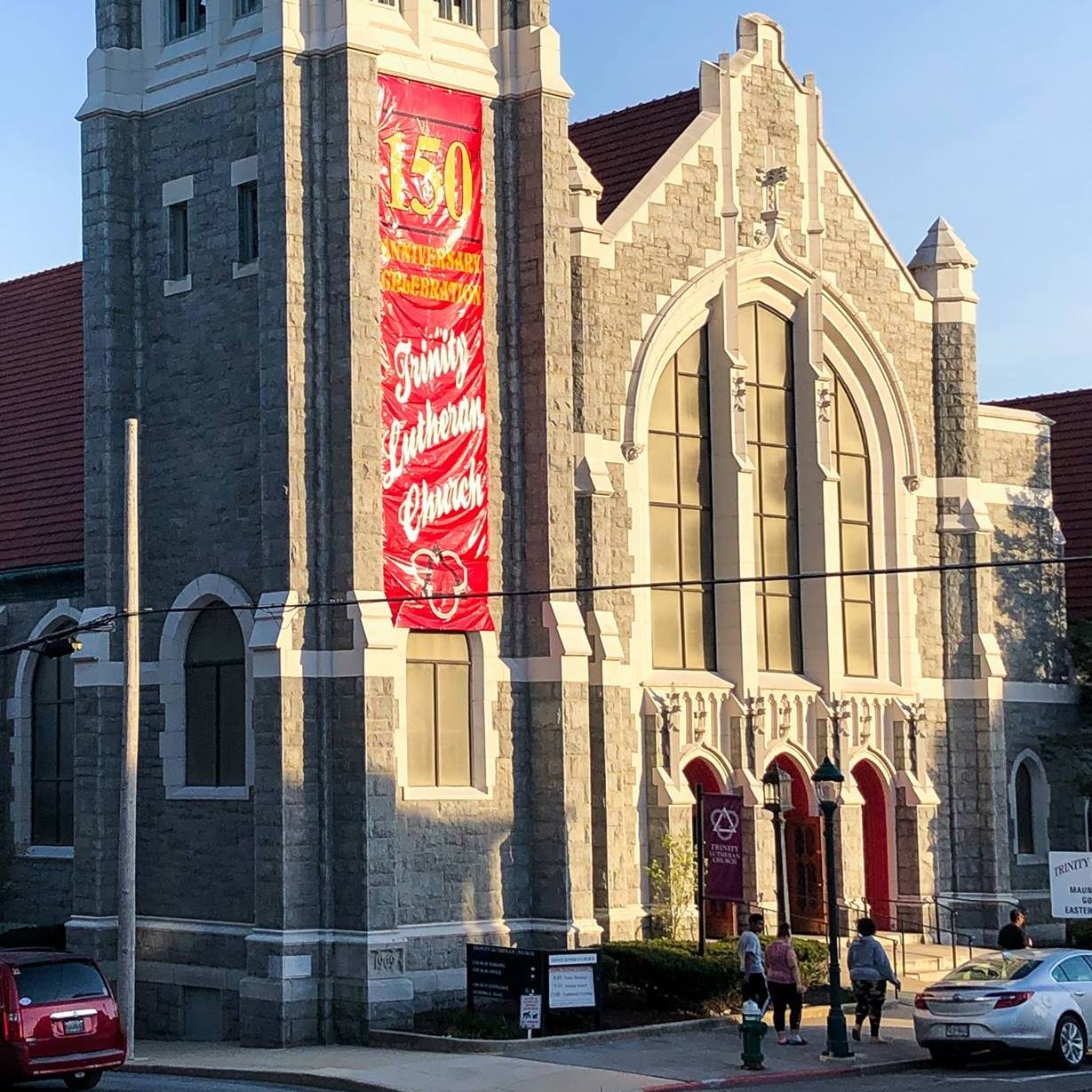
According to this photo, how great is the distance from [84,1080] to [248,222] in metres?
12.9

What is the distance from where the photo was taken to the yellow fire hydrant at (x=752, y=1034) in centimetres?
2556

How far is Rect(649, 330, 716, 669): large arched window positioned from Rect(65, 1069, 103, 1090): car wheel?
13119 mm

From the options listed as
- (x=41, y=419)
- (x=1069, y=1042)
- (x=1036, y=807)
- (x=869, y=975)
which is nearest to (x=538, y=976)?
(x=869, y=975)

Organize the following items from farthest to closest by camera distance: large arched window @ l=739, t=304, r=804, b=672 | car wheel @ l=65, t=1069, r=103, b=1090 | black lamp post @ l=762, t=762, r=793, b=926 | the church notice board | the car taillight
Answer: large arched window @ l=739, t=304, r=804, b=672, black lamp post @ l=762, t=762, r=793, b=926, the church notice board, car wheel @ l=65, t=1069, r=103, b=1090, the car taillight

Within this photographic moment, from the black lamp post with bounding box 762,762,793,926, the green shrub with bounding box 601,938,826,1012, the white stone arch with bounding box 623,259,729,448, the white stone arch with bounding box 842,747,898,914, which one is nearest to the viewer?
the green shrub with bounding box 601,938,826,1012

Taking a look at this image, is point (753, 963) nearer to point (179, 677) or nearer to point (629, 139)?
point (179, 677)

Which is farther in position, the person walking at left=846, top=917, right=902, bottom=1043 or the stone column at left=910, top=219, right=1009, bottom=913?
the stone column at left=910, top=219, right=1009, bottom=913

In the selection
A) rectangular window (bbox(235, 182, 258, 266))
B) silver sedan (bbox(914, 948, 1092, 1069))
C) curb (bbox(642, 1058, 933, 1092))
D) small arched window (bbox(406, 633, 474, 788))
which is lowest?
curb (bbox(642, 1058, 933, 1092))

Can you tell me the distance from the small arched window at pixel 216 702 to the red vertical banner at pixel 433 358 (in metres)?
2.73

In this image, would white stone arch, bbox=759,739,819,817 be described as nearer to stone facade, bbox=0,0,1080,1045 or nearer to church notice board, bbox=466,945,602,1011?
stone facade, bbox=0,0,1080,1045

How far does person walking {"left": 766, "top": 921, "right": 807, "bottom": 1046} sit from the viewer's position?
2828 cm

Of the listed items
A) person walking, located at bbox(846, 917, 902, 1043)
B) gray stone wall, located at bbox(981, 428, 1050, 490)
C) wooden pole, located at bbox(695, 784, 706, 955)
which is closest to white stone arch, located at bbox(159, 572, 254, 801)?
wooden pole, located at bbox(695, 784, 706, 955)

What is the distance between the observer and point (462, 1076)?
990 inches

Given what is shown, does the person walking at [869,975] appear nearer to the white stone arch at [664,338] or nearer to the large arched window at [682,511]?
the large arched window at [682,511]
